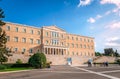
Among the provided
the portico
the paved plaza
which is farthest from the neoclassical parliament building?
the paved plaza

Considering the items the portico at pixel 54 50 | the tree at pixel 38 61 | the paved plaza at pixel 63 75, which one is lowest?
the paved plaza at pixel 63 75

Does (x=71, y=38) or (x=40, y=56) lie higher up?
(x=71, y=38)

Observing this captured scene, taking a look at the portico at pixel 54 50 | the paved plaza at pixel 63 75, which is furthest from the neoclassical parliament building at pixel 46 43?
the paved plaza at pixel 63 75

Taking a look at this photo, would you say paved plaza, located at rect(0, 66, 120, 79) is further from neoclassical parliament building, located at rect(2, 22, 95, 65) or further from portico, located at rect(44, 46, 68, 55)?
portico, located at rect(44, 46, 68, 55)

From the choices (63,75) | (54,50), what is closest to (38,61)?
(63,75)

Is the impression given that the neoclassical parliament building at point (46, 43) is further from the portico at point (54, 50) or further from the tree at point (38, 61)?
the tree at point (38, 61)

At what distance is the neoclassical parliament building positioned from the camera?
6250 cm

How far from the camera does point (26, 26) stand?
6788cm

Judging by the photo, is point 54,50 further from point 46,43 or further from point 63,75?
point 63,75

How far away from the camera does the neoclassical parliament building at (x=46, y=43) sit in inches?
2461

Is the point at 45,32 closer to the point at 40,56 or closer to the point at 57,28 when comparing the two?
the point at 57,28

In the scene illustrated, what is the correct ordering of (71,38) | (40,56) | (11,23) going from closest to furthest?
(40,56)
(11,23)
(71,38)

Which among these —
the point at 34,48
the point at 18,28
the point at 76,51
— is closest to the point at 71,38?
the point at 76,51

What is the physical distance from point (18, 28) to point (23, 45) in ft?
21.4
